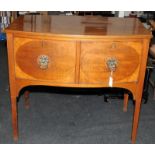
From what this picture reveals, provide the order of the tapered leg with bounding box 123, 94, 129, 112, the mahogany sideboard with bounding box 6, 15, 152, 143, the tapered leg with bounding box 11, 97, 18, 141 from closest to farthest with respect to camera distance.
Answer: the mahogany sideboard with bounding box 6, 15, 152, 143, the tapered leg with bounding box 11, 97, 18, 141, the tapered leg with bounding box 123, 94, 129, 112

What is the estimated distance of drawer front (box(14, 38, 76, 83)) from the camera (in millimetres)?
1438

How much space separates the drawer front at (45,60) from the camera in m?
1.44

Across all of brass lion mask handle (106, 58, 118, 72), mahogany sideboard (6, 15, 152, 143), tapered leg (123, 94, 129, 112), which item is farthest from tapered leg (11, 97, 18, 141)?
tapered leg (123, 94, 129, 112)

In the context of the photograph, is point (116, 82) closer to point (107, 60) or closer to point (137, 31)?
point (107, 60)

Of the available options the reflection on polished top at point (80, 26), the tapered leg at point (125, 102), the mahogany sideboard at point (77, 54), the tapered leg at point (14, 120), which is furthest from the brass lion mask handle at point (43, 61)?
the tapered leg at point (125, 102)

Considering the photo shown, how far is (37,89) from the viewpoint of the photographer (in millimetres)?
2453

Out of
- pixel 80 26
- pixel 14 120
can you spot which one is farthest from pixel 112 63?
pixel 14 120

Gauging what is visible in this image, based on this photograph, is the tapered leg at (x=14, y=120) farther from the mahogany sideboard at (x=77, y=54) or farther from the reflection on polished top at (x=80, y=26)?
the reflection on polished top at (x=80, y=26)

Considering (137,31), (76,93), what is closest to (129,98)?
(76,93)

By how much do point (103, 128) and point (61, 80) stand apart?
0.58 metres

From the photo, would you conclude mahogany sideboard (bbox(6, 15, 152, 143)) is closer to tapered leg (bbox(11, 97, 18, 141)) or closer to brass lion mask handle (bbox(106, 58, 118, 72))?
brass lion mask handle (bbox(106, 58, 118, 72))

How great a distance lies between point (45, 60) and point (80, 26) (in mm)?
302
